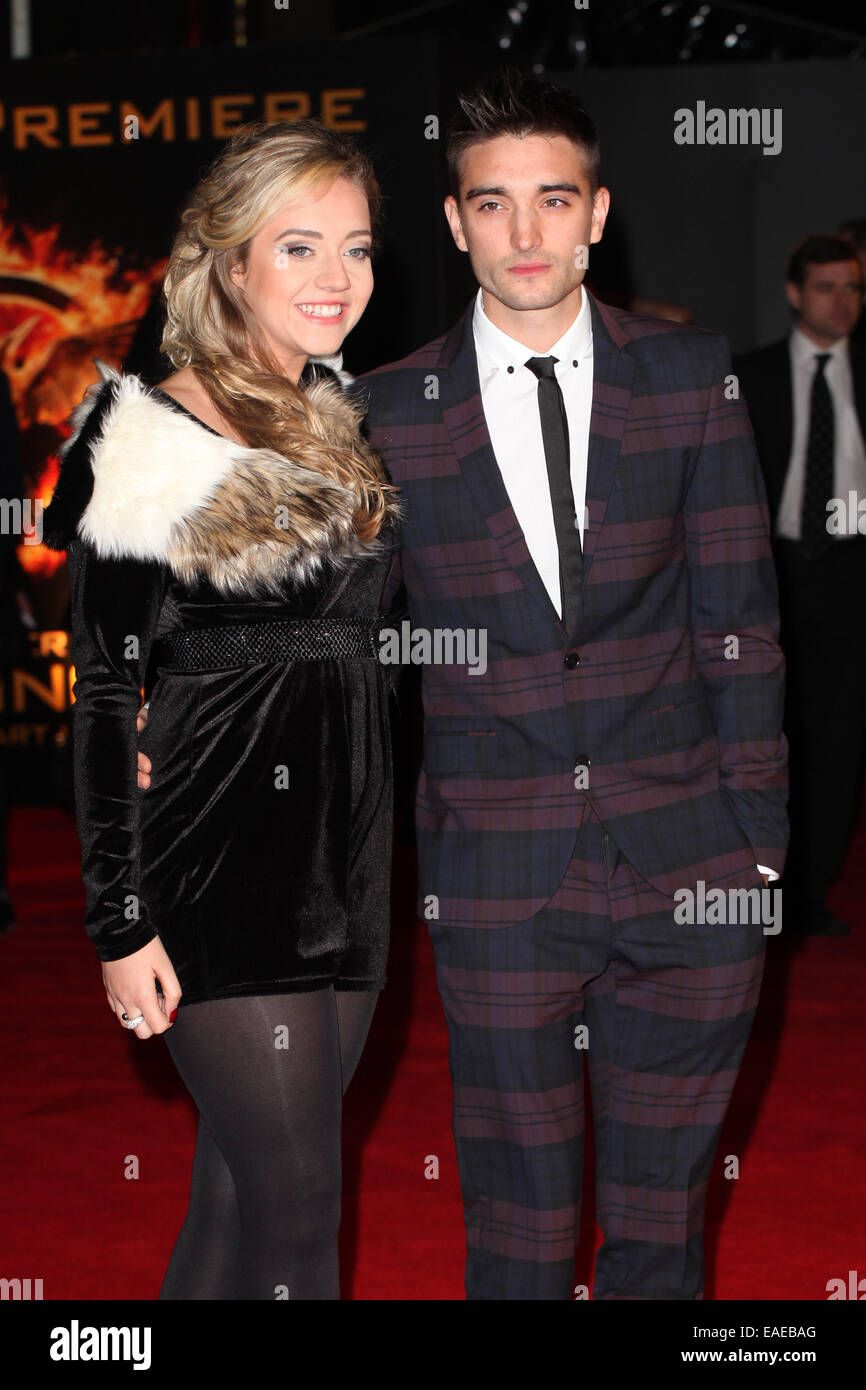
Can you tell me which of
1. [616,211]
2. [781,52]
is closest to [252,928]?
[616,211]

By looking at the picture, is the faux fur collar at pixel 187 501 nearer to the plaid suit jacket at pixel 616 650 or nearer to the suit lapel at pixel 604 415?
the plaid suit jacket at pixel 616 650

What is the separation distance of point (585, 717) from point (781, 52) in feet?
45.3

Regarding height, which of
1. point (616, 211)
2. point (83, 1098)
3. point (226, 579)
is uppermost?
point (616, 211)

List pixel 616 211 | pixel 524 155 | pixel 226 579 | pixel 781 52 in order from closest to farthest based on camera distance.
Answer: pixel 226 579 < pixel 524 155 < pixel 616 211 < pixel 781 52

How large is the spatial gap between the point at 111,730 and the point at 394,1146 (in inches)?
85.0

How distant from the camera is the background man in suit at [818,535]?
18.7 feet

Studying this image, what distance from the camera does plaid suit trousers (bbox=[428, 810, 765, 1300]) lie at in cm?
246

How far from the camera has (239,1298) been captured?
2.30 meters

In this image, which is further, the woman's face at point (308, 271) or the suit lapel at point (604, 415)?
the suit lapel at point (604, 415)

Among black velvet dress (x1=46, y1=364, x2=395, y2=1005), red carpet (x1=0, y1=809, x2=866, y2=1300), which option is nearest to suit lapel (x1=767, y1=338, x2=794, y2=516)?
red carpet (x1=0, y1=809, x2=866, y2=1300)

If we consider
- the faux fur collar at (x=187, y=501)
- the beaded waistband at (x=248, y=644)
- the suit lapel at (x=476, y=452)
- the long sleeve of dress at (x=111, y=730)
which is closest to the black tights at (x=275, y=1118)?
the long sleeve of dress at (x=111, y=730)

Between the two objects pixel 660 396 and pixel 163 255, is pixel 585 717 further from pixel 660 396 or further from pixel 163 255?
pixel 163 255

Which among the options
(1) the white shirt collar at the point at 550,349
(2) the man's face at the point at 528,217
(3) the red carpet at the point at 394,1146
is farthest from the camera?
(3) the red carpet at the point at 394,1146

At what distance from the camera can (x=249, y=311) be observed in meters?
2.41
